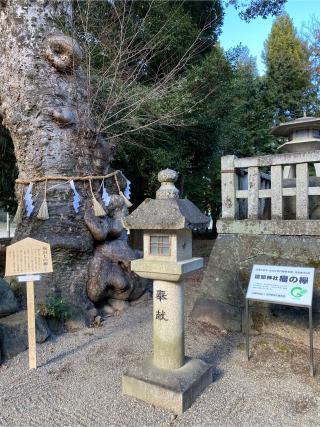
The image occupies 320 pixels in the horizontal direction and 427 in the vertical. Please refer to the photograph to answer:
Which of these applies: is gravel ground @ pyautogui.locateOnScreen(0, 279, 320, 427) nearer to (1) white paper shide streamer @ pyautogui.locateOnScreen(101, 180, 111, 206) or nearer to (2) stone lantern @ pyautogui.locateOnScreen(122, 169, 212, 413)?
(2) stone lantern @ pyautogui.locateOnScreen(122, 169, 212, 413)

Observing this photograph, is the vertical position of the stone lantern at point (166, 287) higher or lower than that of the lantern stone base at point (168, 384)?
higher

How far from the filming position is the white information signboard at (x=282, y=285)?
3.24 m

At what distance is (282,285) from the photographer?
3428 mm

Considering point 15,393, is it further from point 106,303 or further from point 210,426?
point 106,303

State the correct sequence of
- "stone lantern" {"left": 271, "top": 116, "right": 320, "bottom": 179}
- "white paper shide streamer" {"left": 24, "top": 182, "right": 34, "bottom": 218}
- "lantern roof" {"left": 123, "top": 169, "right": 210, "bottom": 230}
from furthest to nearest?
"stone lantern" {"left": 271, "top": 116, "right": 320, "bottom": 179} < "white paper shide streamer" {"left": 24, "top": 182, "right": 34, "bottom": 218} < "lantern roof" {"left": 123, "top": 169, "right": 210, "bottom": 230}

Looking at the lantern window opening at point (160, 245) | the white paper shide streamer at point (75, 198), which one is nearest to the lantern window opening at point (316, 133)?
the lantern window opening at point (160, 245)

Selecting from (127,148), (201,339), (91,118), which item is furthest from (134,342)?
(127,148)

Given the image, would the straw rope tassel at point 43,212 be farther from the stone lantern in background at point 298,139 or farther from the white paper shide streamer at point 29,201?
the stone lantern in background at point 298,139

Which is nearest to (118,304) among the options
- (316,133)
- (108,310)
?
(108,310)

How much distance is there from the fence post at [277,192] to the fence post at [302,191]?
0.74 feet

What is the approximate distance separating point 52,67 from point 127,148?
361 centimetres

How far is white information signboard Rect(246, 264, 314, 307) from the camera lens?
324 centimetres

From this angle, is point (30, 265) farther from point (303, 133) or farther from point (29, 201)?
point (303, 133)

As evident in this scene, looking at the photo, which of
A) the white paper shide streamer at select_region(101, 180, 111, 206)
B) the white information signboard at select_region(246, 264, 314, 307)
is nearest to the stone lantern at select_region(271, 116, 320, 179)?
the white information signboard at select_region(246, 264, 314, 307)
